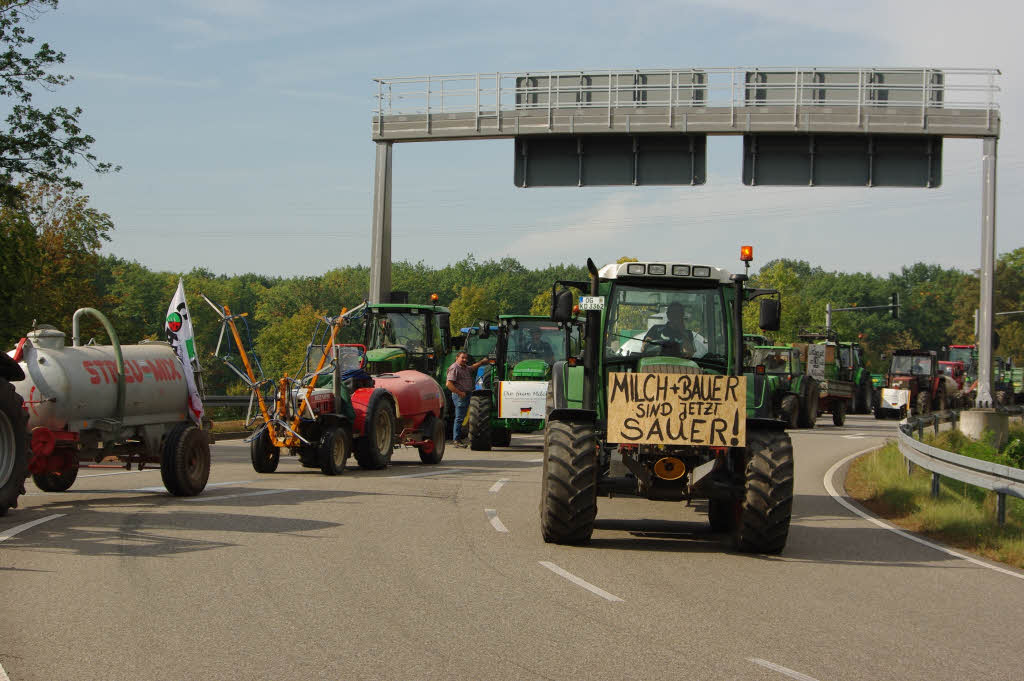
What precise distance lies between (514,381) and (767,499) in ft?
48.1

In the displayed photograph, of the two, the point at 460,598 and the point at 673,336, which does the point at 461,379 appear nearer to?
the point at 673,336

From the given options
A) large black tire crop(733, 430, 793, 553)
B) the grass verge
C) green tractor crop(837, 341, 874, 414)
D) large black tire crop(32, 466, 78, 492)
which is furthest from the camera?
green tractor crop(837, 341, 874, 414)

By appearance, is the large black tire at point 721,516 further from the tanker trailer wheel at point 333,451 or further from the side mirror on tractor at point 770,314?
the tanker trailer wheel at point 333,451

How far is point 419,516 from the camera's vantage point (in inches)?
513

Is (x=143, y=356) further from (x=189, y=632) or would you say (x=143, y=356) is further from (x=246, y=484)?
(x=189, y=632)

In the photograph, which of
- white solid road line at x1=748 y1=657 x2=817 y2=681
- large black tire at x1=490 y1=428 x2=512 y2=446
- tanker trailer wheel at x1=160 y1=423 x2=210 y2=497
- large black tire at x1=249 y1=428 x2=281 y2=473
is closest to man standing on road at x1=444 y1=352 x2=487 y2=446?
large black tire at x1=490 y1=428 x2=512 y2=446

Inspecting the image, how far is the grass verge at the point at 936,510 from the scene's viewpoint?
1264 cm

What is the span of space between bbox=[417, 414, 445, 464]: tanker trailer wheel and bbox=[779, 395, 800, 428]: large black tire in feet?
56.7

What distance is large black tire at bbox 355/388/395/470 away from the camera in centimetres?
1891

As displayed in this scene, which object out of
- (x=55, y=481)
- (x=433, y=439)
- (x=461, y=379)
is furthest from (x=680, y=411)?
(x=461, y=379)

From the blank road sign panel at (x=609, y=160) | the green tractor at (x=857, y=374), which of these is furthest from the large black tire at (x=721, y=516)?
the green tractor at (x=857, y=374)

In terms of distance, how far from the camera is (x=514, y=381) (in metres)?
25.1

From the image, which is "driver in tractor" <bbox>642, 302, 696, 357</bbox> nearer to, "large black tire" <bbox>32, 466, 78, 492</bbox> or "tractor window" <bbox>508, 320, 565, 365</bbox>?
"large black tire" <bbox>32, 466, 78, 492</bbox>

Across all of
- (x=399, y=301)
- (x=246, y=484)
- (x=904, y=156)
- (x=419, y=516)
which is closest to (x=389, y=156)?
(x=399, y=301)
